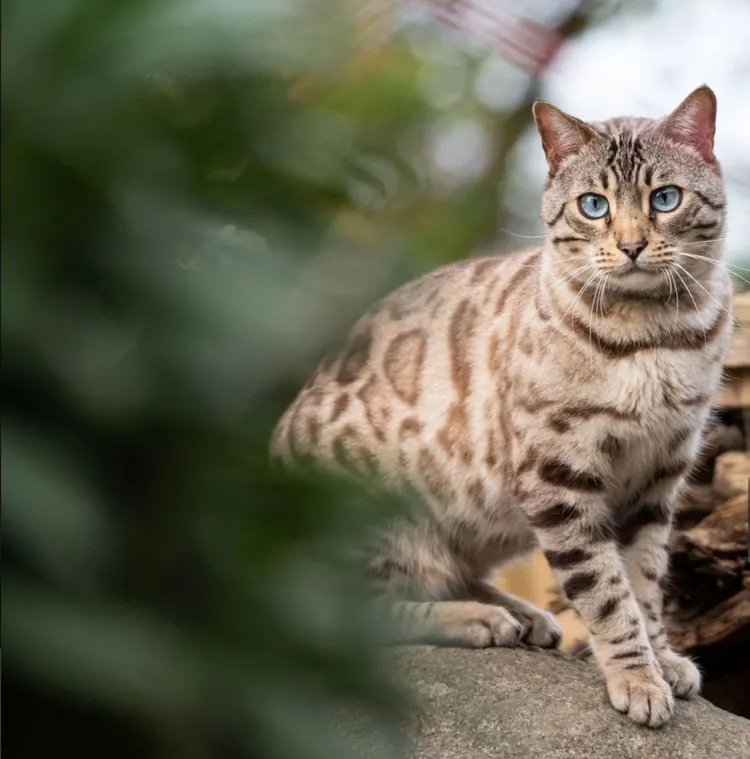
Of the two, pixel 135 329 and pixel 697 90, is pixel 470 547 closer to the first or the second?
pixel 697 90

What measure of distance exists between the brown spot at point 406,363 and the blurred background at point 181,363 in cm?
206

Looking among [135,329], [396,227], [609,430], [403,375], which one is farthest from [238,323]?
[403,375]

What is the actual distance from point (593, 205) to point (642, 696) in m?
0.96

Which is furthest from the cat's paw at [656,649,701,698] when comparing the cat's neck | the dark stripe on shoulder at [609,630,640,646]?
the cat's neck

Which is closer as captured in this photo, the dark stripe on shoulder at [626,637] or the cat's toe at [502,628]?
the dark stripe on shoulder at [626,637]

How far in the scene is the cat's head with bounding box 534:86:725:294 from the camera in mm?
2053

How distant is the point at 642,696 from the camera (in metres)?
1.98

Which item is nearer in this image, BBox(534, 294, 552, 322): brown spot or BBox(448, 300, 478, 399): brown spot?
BBox(534, 294, 552, 322): brown spot

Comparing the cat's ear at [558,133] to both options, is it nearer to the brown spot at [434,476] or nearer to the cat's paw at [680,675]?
the brown spot at [434,476]

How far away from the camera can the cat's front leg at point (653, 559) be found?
2.15 m

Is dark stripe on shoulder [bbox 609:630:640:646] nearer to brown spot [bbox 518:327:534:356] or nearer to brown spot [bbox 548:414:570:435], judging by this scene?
brown spot [bbox 548:414:570:435]

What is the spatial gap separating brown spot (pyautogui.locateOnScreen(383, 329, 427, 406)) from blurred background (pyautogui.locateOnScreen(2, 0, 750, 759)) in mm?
2055

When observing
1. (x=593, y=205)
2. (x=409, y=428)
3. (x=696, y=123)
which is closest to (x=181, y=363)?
(x=593, y=205)

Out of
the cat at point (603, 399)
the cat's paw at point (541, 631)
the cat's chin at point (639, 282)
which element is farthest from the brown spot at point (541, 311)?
the cat's paw at point (541, 631)
